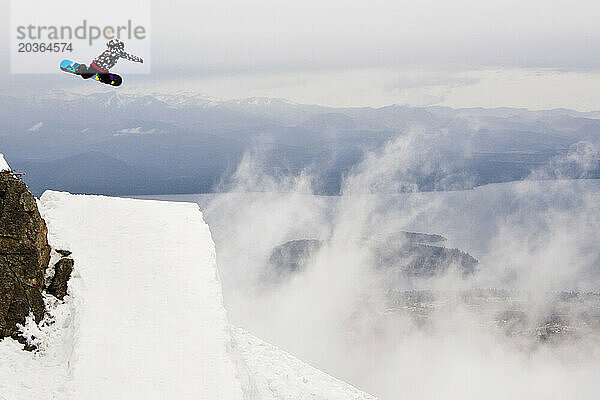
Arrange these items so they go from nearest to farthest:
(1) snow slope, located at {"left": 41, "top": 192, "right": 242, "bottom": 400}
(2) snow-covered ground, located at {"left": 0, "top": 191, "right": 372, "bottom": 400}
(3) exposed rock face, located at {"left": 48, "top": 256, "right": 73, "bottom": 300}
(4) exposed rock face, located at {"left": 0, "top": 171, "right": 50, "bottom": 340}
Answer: (2) snow-covered ground, located at {"left": 0, "top": 191, "right": 372, "bottom": 400} → (1) snow slope, located at {"left": 41, "top": 192, "right": 242, "bottom": 400} → (4) exposed rock face, located at {"left": 0, "top": 171, "right": 50, "bottom": 340} → (3) exposed rock face, located at {"left": 48, "top": 256, "right": 73, "bottom": 300}

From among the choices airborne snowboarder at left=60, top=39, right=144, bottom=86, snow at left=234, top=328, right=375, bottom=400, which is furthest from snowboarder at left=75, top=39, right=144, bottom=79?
snow at left=234, top=328, right=375, bottom=400

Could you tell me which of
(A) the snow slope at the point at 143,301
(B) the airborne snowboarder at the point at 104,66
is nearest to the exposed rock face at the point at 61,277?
(A) the snow slope at the point at 143,301

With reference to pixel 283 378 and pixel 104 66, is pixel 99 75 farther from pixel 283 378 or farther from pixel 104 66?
pixel 283 378

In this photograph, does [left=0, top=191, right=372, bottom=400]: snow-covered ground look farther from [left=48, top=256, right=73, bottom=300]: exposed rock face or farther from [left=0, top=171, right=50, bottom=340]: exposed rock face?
[left=0, top=171, right=50, bottom=340]: exposed rock face

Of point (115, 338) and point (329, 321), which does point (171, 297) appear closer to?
point (115, 338)

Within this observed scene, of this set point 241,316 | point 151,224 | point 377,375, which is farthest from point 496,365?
point 151,224

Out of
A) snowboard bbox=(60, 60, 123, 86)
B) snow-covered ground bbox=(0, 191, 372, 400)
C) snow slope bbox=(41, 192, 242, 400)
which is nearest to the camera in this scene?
snow-covered ground bbox=(0, 191, 372, 400)
